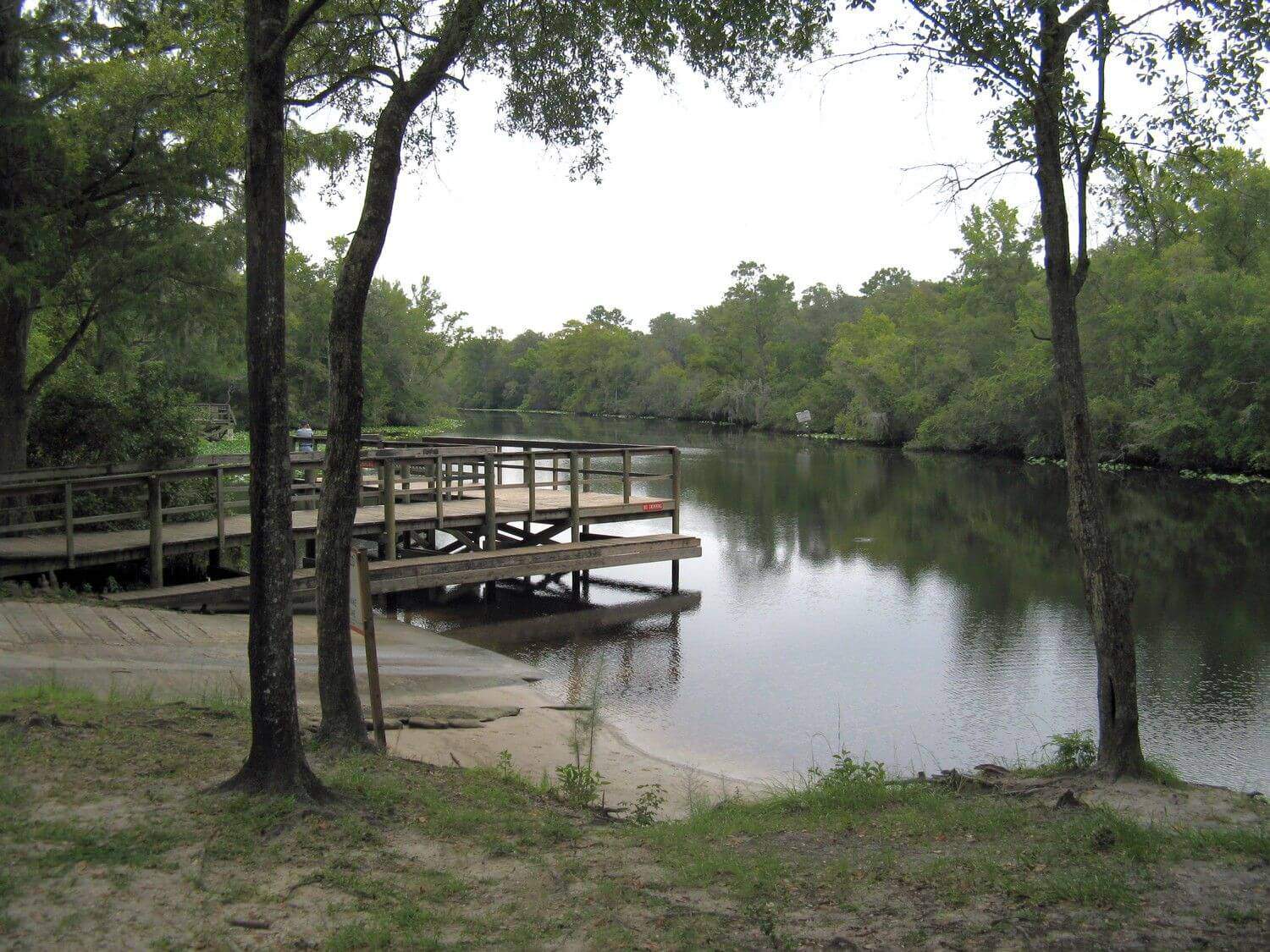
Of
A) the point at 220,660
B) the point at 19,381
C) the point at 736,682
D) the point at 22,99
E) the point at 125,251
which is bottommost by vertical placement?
the point at 736,682

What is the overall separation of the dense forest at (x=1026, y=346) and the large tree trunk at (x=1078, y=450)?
0.86 m

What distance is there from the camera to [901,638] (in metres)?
15.0

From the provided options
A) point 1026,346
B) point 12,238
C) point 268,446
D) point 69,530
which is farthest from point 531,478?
point 1026,346

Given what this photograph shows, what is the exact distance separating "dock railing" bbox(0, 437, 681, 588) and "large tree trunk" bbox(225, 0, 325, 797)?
17.2 feet

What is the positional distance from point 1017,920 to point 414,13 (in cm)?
742

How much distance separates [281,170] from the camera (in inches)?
224

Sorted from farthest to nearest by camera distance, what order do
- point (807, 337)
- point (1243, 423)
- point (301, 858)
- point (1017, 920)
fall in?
point (807, 337)
point (1243, 423)
point (301, 858)
point (1017, 920)

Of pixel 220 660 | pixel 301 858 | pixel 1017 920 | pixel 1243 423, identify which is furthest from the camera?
pixel 1243 423

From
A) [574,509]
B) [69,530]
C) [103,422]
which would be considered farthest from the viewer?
[574,509]

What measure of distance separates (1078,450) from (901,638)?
7855 millimetres

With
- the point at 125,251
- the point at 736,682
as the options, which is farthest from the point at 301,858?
the point at 125,251

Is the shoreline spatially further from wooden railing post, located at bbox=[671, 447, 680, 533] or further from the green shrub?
the green shrub

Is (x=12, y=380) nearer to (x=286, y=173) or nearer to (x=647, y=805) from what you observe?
(x=286, y=173)

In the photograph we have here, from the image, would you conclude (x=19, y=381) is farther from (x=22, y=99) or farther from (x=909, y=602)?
(x=909, y=602)
